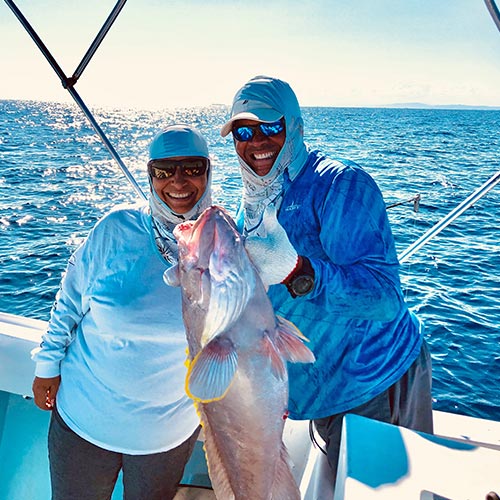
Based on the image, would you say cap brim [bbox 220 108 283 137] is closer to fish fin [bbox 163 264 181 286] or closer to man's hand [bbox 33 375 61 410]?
fish fin [bbox 163 264 181 286]

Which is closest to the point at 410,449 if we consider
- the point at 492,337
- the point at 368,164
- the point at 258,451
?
the point at 258,451

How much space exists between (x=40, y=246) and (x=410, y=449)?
11455mm

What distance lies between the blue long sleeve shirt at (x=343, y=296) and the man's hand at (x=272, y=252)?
0.14 m

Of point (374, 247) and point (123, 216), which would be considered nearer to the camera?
point (374, 247)

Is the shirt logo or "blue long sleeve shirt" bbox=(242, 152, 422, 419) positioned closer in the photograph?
"blue long sleeve shirt" bbox=(242, 152, 422, 419)

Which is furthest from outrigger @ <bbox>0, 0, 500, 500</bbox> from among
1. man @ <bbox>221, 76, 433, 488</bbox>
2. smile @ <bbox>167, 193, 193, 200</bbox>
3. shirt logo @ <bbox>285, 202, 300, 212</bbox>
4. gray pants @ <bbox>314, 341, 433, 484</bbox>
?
smile @ <bbox>167, 193, 193, 200</bbox>

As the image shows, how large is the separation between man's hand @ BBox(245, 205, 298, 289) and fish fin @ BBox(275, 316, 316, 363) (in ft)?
0.54

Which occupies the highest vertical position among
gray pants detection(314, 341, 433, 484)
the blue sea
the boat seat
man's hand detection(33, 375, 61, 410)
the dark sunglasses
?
the dark sunglasses

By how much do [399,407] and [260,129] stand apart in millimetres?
1546

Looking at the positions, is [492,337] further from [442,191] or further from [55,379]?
[442,191]

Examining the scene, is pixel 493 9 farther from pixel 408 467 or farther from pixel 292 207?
pixel 408 467

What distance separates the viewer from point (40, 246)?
11.5m

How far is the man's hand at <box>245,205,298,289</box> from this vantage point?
57.4 inches

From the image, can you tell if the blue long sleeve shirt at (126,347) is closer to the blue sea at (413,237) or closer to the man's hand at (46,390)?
the man's hand at (46,390)
